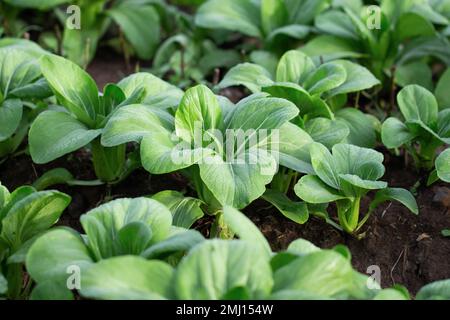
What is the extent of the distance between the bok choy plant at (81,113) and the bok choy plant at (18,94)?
0.40 ft

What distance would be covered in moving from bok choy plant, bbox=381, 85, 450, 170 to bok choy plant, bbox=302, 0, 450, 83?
53 centimetres

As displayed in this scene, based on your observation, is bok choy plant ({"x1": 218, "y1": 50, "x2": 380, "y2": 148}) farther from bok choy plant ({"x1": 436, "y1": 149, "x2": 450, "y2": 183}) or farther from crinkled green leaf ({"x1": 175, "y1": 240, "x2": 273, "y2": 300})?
crinkled green leaf ({"x1": 175, "y1": 240, "x2": 273, "y2": 300})

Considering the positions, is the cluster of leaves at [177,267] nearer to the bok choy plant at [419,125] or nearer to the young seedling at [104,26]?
the bok choy plant at [419,125]

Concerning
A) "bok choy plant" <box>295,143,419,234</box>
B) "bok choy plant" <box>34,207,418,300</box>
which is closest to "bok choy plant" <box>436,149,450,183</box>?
"bok choy plant" <box>295,143,419,234</box>

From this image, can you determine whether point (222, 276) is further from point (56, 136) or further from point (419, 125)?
point (419, 125)

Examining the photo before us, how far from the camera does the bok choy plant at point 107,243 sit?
1.84 metres

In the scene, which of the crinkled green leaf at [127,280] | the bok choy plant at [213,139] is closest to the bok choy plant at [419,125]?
the bok choy plant at [213,139]

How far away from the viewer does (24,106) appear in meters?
2.83

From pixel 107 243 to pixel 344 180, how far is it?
0.76 metres

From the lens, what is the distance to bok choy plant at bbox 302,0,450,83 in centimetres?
310

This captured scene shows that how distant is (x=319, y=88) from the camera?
2.52 meters
